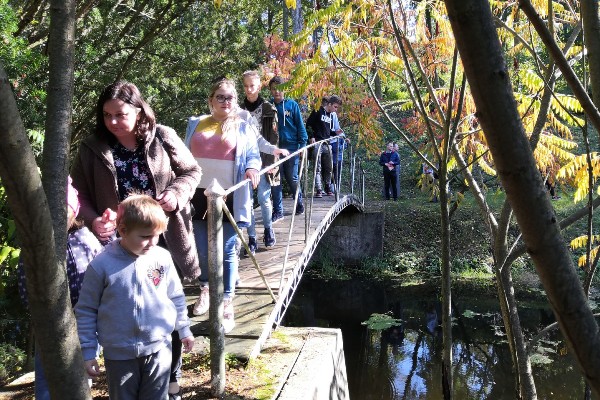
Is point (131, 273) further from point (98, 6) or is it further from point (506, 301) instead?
point (98, 6)

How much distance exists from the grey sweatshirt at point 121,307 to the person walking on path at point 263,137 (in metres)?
2.83

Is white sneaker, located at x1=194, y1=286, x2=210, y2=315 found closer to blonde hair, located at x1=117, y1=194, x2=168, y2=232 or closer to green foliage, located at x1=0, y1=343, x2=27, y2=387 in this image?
blonde hair, located at x1=117, y1=194, x2=168, y2=232

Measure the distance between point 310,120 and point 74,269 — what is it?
263 inches

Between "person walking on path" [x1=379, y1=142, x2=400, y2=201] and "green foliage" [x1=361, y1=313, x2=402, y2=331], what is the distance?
17.2 feet

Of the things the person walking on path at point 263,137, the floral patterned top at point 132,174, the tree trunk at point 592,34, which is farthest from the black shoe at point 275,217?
the tree trunk at point 592,34

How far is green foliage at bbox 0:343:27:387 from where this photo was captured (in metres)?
5.12

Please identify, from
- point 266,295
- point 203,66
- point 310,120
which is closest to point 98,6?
point 203,66

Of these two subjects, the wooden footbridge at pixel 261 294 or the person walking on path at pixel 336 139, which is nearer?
the wooden footbridge at pixel 261 294

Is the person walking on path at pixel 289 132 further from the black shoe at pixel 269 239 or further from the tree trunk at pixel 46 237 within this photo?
the tree trunk at pixel 46 237

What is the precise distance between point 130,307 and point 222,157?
1796mm

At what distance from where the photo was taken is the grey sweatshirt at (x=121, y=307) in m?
2.29

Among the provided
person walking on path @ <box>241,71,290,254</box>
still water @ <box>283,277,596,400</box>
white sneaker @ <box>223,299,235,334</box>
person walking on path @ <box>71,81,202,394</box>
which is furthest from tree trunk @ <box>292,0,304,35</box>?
person walking on path @ <box>71,81,202,394</box>

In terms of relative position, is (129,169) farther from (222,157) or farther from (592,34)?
(592,34)

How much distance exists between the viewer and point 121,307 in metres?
2.31
